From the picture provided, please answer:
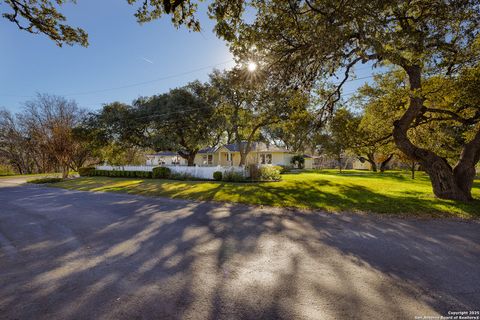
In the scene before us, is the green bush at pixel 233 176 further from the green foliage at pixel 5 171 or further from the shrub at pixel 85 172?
the green foliage at pixel 5 171

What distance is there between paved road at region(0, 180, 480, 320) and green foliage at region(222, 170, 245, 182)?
11.2m

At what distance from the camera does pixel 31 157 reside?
135ft

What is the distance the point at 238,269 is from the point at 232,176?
1423 centimetres

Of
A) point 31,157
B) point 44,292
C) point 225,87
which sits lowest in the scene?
point 44,292

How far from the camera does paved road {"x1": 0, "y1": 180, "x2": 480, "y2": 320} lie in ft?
8.34

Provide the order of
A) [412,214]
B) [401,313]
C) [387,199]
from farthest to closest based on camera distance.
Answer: [387,199] → [412,214] → [401,313]

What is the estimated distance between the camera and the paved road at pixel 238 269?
254 cm

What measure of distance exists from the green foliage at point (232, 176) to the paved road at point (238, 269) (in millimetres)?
11161

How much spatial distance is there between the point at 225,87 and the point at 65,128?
15.9m

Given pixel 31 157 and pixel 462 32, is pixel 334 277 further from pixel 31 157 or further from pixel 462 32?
pixel 31 157

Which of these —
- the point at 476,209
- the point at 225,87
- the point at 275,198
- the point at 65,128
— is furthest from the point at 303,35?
the point at 65,128

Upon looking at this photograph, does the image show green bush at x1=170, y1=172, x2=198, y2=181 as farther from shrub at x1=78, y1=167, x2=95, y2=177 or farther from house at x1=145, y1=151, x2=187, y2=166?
house at x1=145, y1=151, x2=187, y2=166

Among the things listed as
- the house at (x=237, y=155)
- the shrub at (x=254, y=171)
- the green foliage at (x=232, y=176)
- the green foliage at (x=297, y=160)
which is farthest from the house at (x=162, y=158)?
the shrub at (x=254, y=171)

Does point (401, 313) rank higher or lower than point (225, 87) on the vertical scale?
lower
